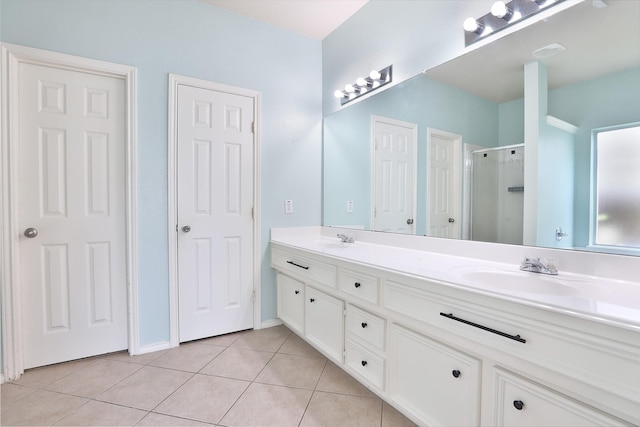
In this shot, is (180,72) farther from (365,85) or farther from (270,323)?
(270,323)

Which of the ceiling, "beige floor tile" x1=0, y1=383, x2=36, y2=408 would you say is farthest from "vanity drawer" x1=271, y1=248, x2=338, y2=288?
the ceiling

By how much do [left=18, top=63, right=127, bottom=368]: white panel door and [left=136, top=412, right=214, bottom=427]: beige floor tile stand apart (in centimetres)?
82

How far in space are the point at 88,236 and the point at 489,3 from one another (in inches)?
107

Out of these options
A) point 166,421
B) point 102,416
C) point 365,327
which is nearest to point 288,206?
point 365,327

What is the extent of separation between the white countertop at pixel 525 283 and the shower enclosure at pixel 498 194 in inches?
6.0

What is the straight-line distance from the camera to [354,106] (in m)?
2.43

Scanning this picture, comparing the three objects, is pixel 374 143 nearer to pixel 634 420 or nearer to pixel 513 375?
pixel 513 375

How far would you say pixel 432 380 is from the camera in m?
1.20

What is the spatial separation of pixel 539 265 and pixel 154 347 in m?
2.39

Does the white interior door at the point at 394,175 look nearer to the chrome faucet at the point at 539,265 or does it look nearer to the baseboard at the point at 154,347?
the chrome faucet at the point at 539,265

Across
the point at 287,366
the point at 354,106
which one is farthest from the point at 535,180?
the point at 287,366

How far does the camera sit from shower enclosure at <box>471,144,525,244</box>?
1411mm

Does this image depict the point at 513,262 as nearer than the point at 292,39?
Yes

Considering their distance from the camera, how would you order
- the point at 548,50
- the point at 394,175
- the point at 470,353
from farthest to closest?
the point at 394,175 < the point at 548,50 < the point at 470,353
